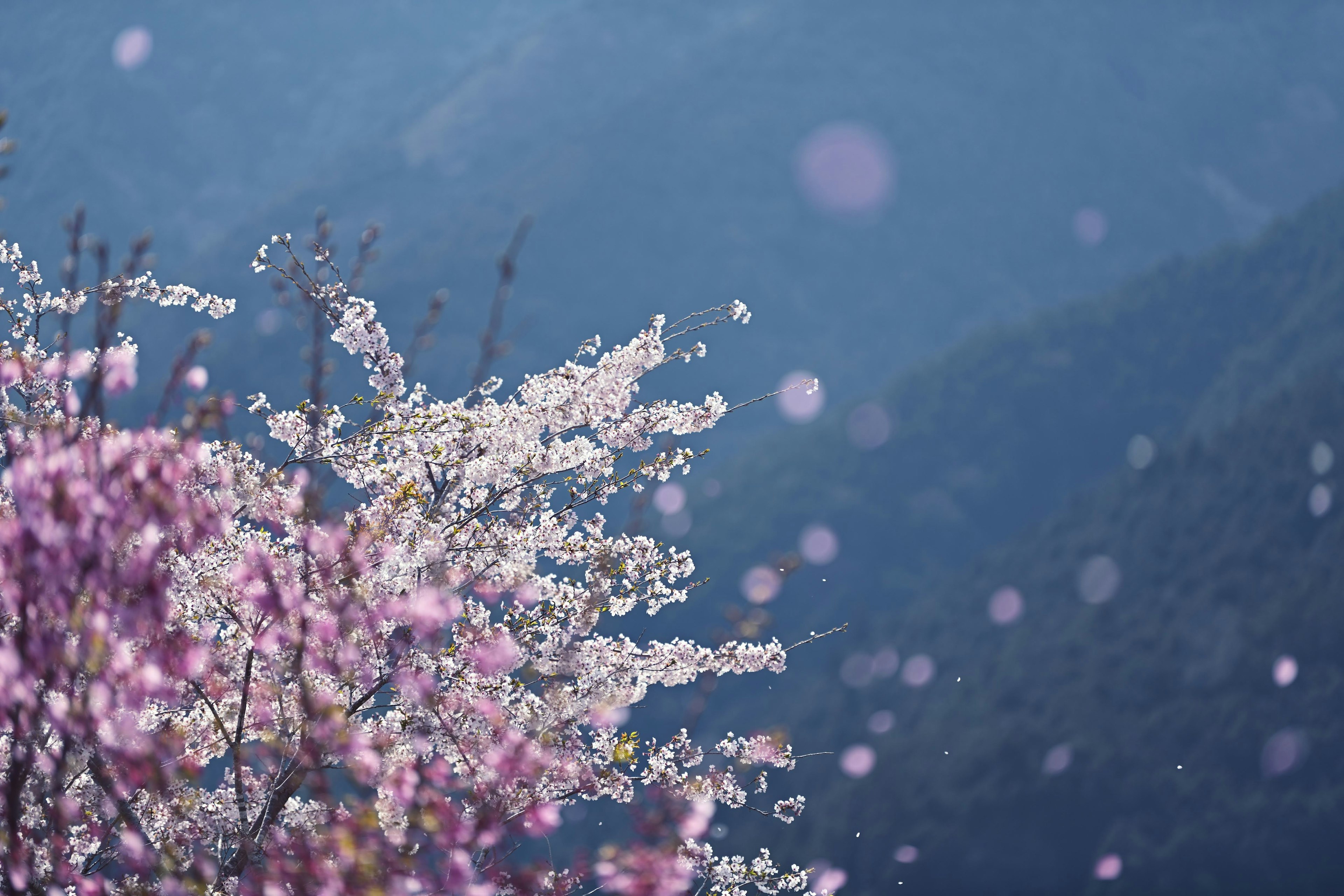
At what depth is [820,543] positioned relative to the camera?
136 m

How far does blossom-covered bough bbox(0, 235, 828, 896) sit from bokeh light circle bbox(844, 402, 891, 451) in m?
137

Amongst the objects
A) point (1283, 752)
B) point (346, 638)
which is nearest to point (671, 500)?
point (1283, 752)

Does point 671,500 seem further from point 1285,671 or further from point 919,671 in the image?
point 1285,671

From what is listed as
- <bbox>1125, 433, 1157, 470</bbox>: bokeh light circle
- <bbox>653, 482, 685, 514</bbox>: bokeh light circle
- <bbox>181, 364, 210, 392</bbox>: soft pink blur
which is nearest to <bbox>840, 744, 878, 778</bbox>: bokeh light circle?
<bbox>653, 482, 685, 514</bbox>: bokeh light circle

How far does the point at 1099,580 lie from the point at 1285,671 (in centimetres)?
2269

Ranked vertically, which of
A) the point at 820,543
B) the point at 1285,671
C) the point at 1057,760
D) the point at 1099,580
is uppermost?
the point at 820,543

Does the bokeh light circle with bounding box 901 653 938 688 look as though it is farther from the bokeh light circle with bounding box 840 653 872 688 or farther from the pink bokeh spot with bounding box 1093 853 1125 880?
the pink bokeh spot with bounding box 1093 853 1125 880

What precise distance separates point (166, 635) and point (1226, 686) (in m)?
81.5

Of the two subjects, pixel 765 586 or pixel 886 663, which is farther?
pixel 886 663

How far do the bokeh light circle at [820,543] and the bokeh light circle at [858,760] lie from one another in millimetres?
42697

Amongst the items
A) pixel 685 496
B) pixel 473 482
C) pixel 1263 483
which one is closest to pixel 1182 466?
pixel 1263 483

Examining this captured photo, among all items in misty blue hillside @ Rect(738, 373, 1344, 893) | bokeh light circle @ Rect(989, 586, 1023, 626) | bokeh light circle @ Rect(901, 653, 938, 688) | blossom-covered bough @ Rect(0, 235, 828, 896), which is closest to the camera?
blossom-covered bough @ Rect(0, 235, 828, 896)

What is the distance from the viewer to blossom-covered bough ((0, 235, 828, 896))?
17.1ft

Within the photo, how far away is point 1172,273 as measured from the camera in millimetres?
156000
